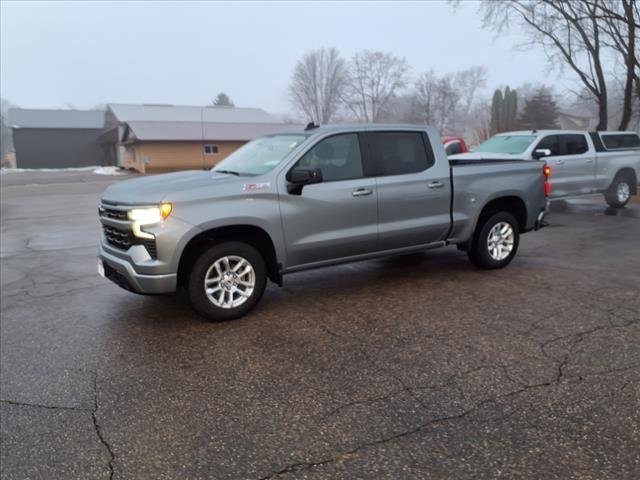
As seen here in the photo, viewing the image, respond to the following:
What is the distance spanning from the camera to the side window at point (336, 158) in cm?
537

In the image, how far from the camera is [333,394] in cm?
356

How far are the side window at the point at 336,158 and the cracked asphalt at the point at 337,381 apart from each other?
1.40m

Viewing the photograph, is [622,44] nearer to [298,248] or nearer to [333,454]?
[298,248]

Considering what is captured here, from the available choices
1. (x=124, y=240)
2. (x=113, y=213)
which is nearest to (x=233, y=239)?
(x=124, y=240)

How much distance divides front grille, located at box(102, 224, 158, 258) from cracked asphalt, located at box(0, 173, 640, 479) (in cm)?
80

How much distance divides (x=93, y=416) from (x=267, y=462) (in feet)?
4.26

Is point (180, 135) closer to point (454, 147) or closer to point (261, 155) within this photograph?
point (454, 147)

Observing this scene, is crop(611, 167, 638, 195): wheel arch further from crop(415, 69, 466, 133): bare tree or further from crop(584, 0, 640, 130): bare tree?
crop(415, 69, 466, 133): bare tree

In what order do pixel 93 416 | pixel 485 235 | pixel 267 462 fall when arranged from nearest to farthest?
pixel 267 462 → pixel 93 416 → pixel 485 235

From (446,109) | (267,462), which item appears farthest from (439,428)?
(446,109)

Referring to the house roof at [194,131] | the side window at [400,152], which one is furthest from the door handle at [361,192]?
the house roof at [194,131]

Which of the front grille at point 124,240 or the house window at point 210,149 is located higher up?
the house window at point 210,149

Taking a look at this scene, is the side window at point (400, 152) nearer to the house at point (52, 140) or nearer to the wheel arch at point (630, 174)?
the wheel arch at point (630, 174)

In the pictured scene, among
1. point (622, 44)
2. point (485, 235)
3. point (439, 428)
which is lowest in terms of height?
point (439, 428)
